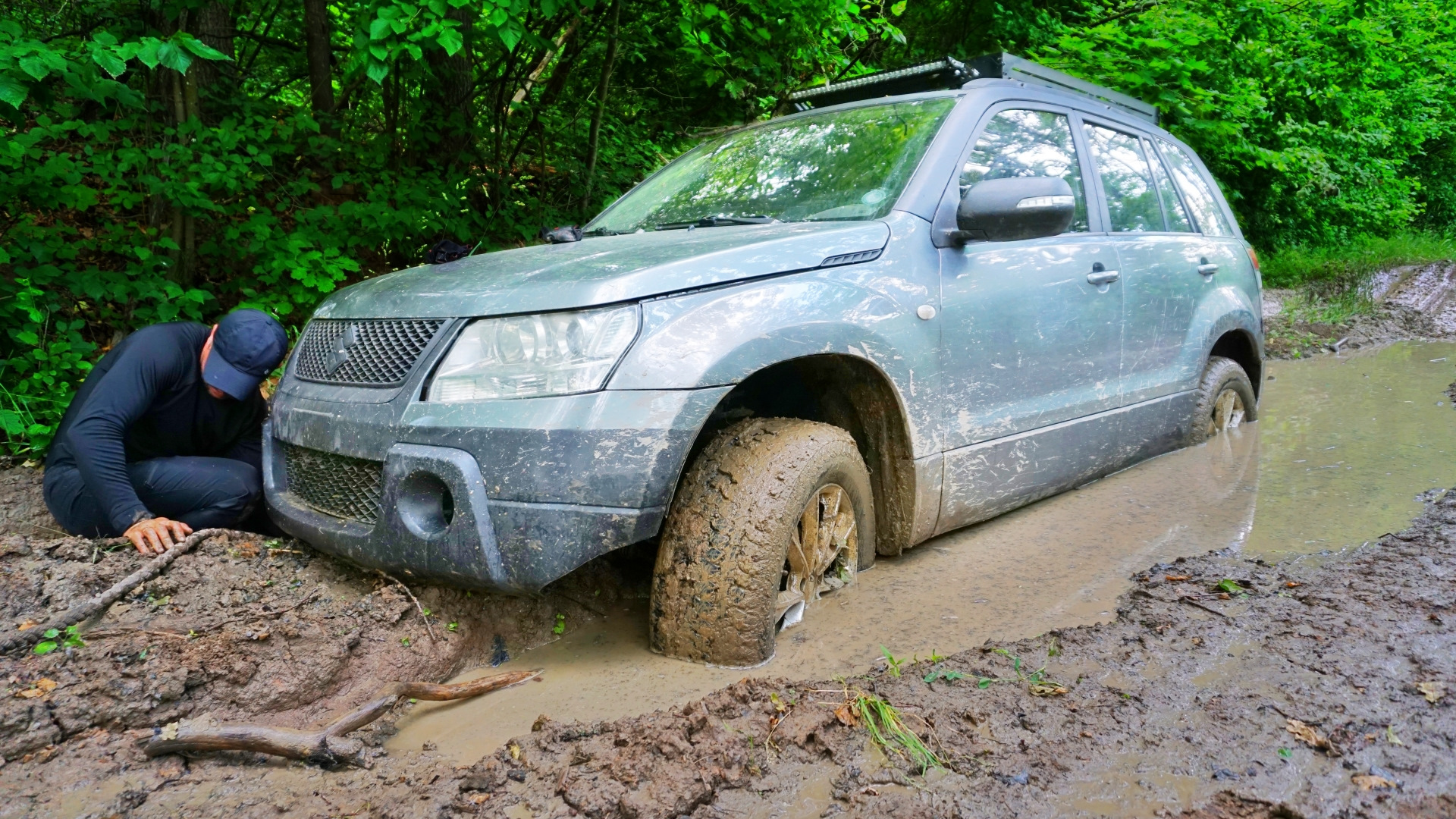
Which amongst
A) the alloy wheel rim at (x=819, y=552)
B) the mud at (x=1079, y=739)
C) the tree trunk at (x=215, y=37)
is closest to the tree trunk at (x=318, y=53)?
the tree trunk at (x=215, y=37)

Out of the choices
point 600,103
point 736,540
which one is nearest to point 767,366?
point 736,540

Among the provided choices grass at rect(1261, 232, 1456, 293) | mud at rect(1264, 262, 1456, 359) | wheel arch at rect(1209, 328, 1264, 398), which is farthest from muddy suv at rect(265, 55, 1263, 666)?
grass at rect(1261, 232, 1456, 293)

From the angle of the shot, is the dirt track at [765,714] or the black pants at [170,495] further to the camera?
the black pants at [170,495]

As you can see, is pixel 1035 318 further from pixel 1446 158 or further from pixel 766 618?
pixel 1446 158

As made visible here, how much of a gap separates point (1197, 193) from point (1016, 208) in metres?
2.34

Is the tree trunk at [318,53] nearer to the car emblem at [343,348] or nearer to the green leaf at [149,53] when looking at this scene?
the green leaf at [149,53]

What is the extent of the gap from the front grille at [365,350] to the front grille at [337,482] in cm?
21

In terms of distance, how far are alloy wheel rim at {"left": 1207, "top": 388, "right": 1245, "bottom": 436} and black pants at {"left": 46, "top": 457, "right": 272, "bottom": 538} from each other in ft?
14.0

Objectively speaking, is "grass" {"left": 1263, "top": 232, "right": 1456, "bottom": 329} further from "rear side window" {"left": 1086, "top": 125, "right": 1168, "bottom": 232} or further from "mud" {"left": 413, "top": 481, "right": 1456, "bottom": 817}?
"mud" {"left": 413, "top": 481, "right": 1456, "bottom": 817}

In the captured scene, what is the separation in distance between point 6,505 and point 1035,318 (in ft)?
12.9

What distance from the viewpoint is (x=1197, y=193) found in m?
4.44

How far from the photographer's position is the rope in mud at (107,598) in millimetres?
2152

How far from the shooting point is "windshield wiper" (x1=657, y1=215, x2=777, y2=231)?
2.92 m

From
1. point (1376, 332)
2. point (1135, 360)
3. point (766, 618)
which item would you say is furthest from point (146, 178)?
point (1376, 332)
